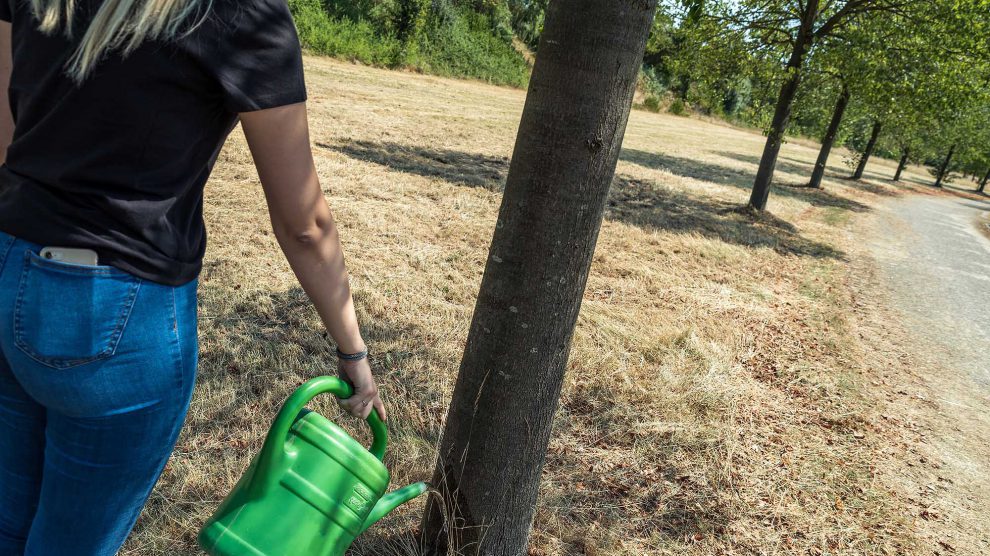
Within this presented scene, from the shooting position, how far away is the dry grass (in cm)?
285

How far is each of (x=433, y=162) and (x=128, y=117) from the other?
8.71m

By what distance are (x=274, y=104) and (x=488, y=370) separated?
3.82 feet

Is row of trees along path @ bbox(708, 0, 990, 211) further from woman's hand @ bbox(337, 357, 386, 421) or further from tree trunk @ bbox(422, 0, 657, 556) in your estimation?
woman's hand @ bbox(337, 357, 386, 421)

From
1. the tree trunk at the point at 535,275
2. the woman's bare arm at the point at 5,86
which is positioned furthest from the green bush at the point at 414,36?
the woman's bare arm at the point at 5,86

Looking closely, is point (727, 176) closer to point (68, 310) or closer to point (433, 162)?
point (433, 162)

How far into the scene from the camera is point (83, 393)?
1.08m

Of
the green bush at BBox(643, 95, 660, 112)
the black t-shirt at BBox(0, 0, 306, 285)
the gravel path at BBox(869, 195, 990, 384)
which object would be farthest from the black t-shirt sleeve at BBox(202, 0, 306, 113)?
the green bush at BBox(643, 95, 660, 112)

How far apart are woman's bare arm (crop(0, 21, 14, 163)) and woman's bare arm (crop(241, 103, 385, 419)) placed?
49cm

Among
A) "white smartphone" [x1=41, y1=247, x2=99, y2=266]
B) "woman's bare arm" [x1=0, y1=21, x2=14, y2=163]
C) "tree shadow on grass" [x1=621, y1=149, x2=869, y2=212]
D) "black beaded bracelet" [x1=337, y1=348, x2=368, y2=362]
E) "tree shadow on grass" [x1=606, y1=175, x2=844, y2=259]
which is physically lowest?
"tree shadow on grass" [x1=606, y1=175, x2=844, y2=259]

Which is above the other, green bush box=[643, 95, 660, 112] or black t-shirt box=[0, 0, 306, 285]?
green bush box=[643, 95, 660, 112]

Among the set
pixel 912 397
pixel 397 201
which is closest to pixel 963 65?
Answer: pixel 912 397

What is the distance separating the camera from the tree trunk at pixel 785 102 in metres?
9.77

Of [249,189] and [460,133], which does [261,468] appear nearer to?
[249,189]

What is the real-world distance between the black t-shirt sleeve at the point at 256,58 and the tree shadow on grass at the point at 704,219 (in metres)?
7.21
